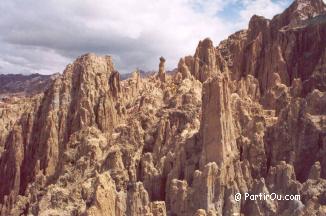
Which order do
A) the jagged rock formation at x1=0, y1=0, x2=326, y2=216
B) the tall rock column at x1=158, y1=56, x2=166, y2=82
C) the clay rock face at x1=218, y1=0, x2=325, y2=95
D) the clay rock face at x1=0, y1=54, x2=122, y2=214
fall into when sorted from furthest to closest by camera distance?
the tall rock column at x1=158, y1=56, x2=166, y2=82 < the clay rock face at x1=218, y1=0, x2=325, y2=95 < the clay rock face at x1=0, y1=54, x2=122, y2=214 < the jagged rock formation at x1=0, y1=0, x2=326, y2=216

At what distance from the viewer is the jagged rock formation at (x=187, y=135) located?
52.9m

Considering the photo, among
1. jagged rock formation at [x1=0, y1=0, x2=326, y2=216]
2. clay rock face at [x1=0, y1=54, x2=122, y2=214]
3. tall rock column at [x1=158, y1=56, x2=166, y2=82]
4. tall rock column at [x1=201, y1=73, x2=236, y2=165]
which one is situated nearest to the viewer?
jagged rock formation at [x1=0, y1=0, x2=326, y2=216]

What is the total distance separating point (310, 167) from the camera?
53.9m

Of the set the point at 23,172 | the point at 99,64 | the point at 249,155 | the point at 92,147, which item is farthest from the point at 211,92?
the point at 23,172

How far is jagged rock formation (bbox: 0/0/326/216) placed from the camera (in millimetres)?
52906

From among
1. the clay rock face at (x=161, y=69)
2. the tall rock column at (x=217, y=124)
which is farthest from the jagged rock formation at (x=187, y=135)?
the clay rock face at (x=161, y=69)

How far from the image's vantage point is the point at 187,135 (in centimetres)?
6116

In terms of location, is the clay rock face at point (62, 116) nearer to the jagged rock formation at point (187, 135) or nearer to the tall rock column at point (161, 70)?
the jagged rock formation at point (187, 135)

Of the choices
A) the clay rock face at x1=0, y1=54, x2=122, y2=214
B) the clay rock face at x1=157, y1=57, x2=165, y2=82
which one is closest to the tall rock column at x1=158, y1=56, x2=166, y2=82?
the clay rock face at x1=157, y1=57, x2=165, y2=82

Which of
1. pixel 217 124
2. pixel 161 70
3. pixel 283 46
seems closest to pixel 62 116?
pixel 161 70

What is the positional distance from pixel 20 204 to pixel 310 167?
115ft

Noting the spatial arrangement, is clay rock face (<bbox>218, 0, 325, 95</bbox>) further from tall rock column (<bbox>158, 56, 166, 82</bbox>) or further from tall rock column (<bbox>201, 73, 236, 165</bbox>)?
tall rock column (<bbox>201, 73, 236, 165</bbox>)

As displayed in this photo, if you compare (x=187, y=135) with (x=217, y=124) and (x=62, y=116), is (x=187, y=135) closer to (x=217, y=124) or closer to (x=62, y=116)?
(x=217, y=124)

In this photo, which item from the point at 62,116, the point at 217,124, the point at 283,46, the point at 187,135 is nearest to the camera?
the point at 217,124
